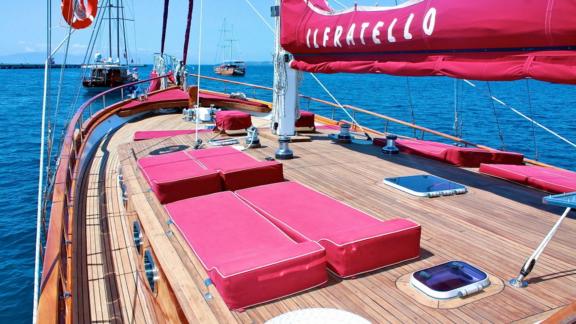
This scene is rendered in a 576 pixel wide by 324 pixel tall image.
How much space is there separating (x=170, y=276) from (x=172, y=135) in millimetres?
6853

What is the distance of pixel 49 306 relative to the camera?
9.98 ft

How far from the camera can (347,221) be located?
4398 millimetres

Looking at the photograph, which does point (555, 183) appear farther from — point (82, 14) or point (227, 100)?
point (227, 100)

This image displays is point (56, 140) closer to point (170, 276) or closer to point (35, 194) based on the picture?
point (35, 194)

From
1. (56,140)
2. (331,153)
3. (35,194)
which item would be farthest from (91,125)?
(56,140)

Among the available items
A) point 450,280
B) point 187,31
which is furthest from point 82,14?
point 187,31

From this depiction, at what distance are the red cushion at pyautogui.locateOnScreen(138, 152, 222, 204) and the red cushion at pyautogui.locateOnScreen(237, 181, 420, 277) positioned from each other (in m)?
0.73

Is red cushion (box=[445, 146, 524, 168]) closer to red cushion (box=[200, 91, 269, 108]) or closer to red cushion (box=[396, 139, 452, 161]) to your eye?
red cushion (box=[396, 139, 452, 161])

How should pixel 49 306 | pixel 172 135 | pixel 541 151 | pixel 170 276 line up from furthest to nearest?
1. pixel 541 151
2. pixel 172 135
3. pixel 170 276
4. pixel 49 306

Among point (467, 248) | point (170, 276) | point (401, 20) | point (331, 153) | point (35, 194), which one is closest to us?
point (170, 276)

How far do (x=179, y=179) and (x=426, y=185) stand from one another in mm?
3595

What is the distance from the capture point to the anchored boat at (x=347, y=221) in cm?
336

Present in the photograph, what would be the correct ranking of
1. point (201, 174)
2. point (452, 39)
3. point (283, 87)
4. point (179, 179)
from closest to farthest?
point (452, 39)
point (179, 179)
point (201, 174)
point (283, 87)

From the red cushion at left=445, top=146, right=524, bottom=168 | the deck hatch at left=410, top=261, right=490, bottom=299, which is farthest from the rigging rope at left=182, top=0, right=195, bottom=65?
the deck hatch at left=410, top=261, right=490, bottom=299
